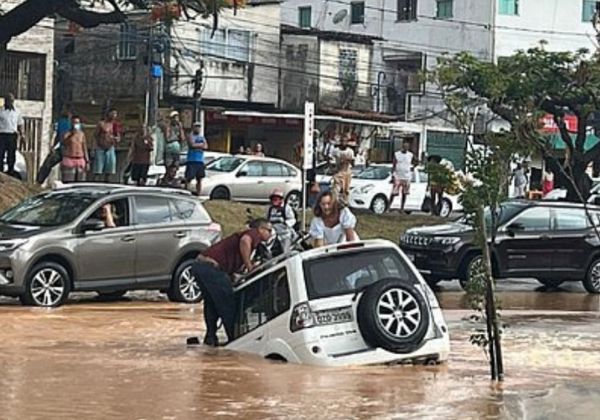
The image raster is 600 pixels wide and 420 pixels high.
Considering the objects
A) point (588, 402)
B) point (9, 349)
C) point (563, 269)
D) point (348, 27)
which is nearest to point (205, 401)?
point (588, 402)

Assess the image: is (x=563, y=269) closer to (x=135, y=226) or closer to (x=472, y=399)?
(x=135, y=226)

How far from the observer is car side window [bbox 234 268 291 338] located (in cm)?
1336

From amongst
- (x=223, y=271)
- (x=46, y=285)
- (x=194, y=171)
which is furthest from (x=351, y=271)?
(x=194, y=171)

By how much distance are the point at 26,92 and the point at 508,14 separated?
86.8ft

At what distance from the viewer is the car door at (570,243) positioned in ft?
80.4

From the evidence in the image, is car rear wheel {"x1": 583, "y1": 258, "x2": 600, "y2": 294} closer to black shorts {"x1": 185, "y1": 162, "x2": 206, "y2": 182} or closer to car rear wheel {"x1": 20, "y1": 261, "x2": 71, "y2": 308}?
black shorts {"x1": 185, "y1": 162, "x2": 206, "y2": 182}

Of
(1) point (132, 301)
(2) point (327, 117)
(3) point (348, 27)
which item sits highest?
(3) point (348, 27)

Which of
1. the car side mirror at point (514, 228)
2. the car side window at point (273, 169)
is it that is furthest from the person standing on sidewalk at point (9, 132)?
the car side mirror at point (514, 228)

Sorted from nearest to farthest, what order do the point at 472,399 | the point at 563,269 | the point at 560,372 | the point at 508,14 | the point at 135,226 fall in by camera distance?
the point at 472,399, the point at 560,372, the point at 135,226, the point at 563,269, the point at 508,14

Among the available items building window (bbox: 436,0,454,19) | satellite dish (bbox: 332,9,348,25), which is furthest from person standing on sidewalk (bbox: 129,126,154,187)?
satellite dish (bbox: 332,9,348,25)

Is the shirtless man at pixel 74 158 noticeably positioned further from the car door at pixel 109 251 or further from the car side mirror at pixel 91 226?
the car side mirror at pixel 91 226

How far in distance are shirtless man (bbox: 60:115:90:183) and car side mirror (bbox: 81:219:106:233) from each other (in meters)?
7.66

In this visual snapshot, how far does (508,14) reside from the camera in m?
63.1

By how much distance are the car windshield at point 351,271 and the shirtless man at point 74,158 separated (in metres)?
14.5
